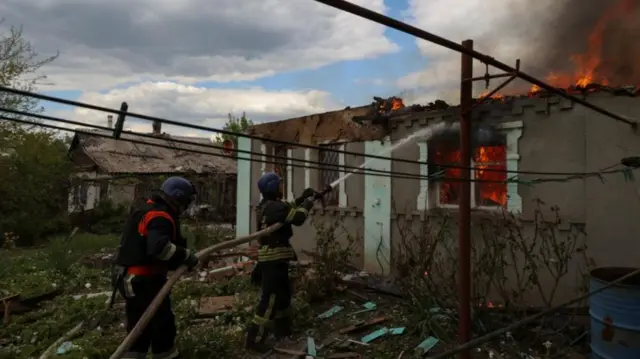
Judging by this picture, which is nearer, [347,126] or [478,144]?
[478,144]

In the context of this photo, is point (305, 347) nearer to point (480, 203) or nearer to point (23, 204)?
point (480, 203)

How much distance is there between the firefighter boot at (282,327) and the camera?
19.8ft

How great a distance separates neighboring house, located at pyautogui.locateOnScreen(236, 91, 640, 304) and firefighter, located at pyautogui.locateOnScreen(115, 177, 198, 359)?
5.56ft

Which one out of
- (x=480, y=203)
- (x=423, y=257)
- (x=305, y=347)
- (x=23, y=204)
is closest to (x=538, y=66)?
(x=480, y=203)

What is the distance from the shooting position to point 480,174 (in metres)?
7.90

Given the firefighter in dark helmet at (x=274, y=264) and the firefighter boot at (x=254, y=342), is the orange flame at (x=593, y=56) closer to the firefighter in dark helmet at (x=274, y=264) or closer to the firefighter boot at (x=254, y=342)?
the firefighter in dark helmet at (x=274, y=264)

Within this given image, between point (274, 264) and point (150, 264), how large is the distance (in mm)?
1651

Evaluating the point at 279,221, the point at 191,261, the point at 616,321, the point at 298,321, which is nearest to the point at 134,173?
the point at 298,321

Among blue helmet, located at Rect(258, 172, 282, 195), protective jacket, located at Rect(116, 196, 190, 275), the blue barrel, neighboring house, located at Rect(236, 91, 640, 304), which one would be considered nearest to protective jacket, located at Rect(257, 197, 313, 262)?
blue helmet, located at Rect(258, 172, 282, 195)

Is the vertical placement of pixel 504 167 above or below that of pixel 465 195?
above

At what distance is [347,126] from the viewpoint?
10180 mm

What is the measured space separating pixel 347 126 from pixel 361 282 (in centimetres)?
371

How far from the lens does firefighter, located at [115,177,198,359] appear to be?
4.57 meters

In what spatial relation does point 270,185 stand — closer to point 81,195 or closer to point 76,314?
point 76,314
